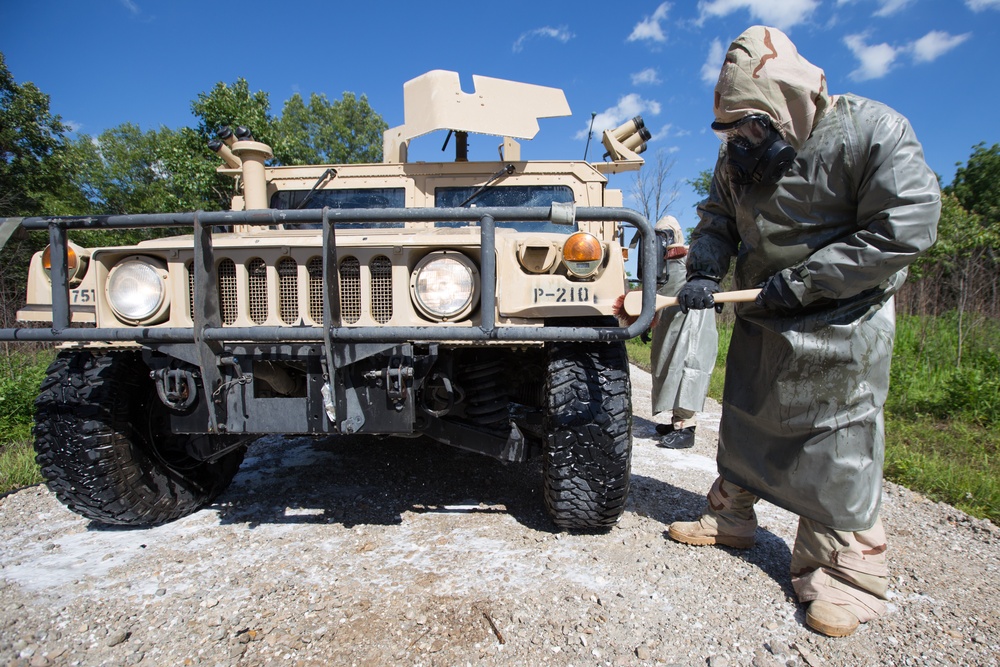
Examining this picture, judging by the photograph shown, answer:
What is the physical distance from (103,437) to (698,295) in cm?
245

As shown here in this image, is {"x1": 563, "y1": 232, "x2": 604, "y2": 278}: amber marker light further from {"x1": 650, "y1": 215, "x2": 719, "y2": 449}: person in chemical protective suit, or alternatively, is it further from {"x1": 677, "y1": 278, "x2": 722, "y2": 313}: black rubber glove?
{"x1": 650, "y1": 215, "x2": 719, "y2": 449}: person in chemical protective suit

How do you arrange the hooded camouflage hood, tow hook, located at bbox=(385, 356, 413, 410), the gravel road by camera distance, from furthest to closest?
tow hook, located at bbox=(385, 356, 413, 410) → the hooded camouflage hood → the gravel road

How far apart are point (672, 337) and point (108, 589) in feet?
11.4

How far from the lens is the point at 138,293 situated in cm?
214

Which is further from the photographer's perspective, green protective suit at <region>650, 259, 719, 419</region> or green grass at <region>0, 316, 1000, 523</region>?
green protective suit at <region>650, 259, 719, 419</region>

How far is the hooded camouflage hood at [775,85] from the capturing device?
5.88 ft

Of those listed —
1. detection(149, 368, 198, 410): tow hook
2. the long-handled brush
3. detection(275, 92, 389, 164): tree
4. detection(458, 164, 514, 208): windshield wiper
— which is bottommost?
detection(149, 368, 198, 410): tow hook

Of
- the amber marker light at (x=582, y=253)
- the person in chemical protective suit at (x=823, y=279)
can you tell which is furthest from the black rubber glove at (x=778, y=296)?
the amber marker light at (x=582, y=253)

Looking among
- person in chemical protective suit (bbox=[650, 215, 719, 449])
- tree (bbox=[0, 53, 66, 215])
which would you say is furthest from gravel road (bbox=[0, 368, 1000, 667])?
tree (bbox=[0, 53, 66, 215])

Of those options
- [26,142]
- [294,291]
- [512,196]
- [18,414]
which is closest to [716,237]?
[512,196]

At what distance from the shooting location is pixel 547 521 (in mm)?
2582

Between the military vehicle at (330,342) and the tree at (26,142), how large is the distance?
15.5 metres

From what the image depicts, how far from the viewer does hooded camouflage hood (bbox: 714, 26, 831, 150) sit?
1793mm

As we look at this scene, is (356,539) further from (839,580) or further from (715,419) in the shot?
(715,419)
